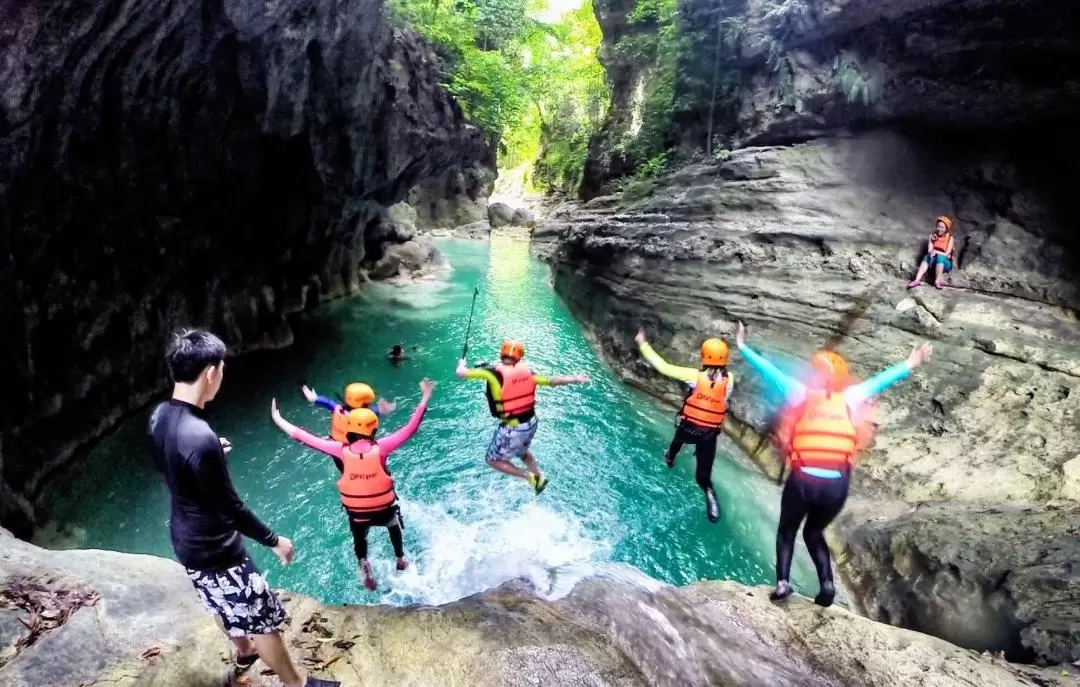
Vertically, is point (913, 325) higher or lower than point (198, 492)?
higher

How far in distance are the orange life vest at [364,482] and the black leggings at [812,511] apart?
386 cm

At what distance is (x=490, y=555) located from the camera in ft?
21.7

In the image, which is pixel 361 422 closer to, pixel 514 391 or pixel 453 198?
pixel 514 391

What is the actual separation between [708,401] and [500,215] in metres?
50.2

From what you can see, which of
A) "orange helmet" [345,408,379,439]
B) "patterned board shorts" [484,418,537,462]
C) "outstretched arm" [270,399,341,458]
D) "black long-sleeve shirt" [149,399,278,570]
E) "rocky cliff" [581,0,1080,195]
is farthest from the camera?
"rocky cliff" [581,0,1080,195]

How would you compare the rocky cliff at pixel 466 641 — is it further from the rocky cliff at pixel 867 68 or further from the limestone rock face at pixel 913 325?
the rocky cliff at pixel 867 68

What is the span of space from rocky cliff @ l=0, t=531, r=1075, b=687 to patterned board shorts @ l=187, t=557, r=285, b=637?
0.73m

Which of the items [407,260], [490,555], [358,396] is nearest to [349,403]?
[358,396]

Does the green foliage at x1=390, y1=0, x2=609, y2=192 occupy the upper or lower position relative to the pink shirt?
upper

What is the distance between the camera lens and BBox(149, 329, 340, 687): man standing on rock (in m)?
2.73

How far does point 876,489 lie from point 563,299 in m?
16.1

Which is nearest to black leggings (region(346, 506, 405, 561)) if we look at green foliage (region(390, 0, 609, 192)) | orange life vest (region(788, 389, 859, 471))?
orange life vest (region(788, 389, 859, 471))

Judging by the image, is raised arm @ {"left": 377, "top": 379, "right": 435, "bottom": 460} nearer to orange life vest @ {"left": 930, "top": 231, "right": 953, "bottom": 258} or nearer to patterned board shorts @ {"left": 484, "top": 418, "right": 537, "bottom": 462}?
patterned board shorts @ {"left": 484, "top": 418, "right": 537, "bottom": 462}

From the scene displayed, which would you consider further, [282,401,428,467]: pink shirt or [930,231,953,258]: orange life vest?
[930,231,953,258]: orange life vest
